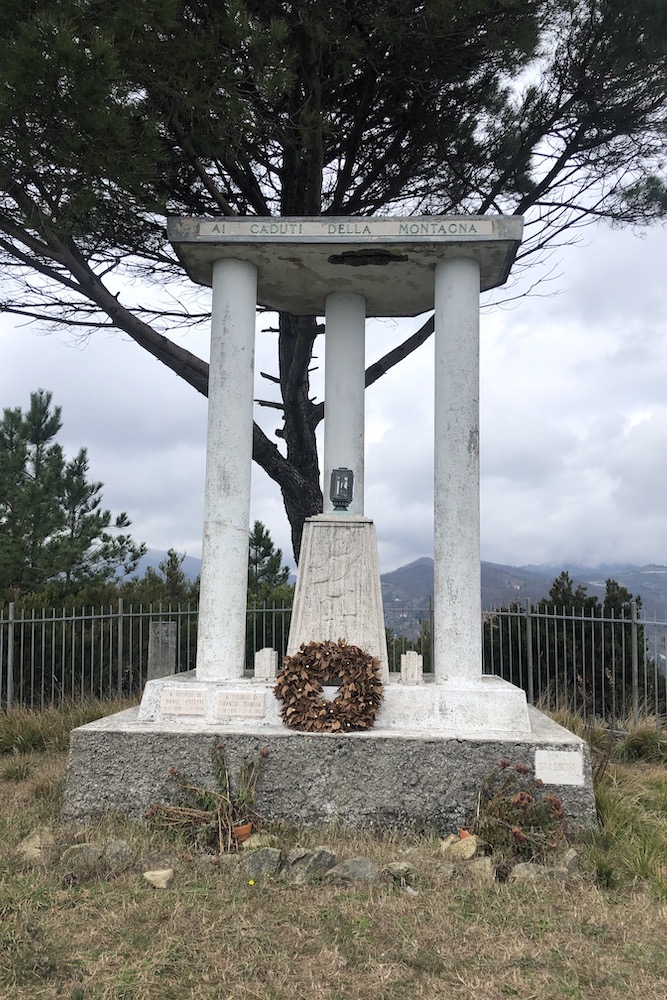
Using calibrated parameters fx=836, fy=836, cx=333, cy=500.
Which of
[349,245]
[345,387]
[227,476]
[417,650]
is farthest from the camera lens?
[417,650]

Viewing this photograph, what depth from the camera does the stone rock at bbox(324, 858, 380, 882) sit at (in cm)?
441

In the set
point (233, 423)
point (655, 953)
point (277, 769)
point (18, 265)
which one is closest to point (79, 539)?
point (18, 265)

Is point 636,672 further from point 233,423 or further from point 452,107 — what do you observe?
point 452,107

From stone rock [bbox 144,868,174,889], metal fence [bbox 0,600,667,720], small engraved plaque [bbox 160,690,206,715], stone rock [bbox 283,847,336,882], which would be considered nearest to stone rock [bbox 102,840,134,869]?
stone rock [bbox 144,868,174,889]

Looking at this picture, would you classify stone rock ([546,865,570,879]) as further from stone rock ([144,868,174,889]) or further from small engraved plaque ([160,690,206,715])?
small engraved plaque ([160,690,206,715])

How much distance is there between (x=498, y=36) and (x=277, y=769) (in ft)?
22.5

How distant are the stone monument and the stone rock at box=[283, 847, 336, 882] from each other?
2.25 feet

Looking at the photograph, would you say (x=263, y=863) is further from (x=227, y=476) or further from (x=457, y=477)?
(x=457, y=477)

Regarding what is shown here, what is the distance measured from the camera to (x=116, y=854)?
4684 millimetres

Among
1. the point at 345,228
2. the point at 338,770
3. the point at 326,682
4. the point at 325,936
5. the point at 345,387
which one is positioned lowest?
the point at 325,936

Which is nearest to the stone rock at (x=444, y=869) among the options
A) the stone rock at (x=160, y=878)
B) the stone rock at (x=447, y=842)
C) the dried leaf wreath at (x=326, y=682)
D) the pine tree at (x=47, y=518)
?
the stone rock at (x=447, y=842)

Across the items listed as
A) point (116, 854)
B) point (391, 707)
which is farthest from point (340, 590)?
point (116, 854)

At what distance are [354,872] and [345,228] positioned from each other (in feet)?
14.7

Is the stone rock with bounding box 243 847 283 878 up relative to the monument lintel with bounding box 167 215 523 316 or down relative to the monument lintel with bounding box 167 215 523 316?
down
